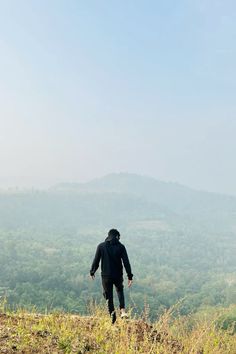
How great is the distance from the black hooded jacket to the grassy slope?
1.04m

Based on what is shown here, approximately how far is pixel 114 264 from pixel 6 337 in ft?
11.5

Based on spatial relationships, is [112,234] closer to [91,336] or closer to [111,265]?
[111,265]

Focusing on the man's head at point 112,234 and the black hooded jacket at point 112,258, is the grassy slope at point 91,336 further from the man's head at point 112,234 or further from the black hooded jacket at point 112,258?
the man's head at point 112,234

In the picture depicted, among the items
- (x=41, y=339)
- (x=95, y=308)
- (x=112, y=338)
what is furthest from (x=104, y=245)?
(x=41, y=339)

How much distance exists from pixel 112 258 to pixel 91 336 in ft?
7.84

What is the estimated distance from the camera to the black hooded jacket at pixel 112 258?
36.9 feet

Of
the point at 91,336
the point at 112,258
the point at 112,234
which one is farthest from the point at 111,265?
the point at 91,336

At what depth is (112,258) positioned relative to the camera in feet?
37.1

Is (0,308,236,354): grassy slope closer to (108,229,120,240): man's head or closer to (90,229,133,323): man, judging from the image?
(90,229,133,323): man

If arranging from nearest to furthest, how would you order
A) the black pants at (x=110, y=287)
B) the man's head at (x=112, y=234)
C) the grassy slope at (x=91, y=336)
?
the grassy slope at (x=91, y=336) → the black pants at (x=110, y=287) → the man's head at (x=112, y=234)

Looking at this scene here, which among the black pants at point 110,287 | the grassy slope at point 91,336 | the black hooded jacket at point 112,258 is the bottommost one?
the grassy slope at point 91,336

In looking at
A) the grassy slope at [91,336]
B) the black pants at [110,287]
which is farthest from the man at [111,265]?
the grassy slope at [91,336]

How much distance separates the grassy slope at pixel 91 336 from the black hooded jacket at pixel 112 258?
1038mm

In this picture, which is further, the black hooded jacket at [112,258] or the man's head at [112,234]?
the man's head at [112,234]
